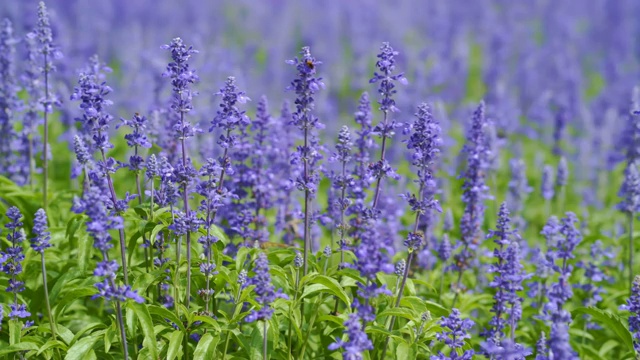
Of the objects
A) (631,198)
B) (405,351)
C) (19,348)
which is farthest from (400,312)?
(631,198)

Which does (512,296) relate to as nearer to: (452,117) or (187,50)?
(187,50)

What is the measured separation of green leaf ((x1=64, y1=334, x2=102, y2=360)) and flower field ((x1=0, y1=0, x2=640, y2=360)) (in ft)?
0.05

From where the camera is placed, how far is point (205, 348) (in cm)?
595

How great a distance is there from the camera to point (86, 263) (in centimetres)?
657

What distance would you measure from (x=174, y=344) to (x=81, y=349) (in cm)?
76

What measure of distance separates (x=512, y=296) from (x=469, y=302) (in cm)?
115

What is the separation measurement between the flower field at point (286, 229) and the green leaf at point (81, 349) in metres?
0.02

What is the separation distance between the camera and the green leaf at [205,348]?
5914 millimetres

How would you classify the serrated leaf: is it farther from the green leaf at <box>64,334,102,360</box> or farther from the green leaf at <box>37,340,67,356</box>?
the green leaf at <box>37,340,67,356</box>

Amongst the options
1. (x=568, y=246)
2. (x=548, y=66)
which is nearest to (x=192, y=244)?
(x=568, y=246)

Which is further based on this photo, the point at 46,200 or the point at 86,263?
the point at 46,200

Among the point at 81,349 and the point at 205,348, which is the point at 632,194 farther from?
the point at 81,349

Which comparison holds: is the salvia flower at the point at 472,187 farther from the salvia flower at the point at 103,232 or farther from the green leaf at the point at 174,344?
the salvia flower at the point at 103,232

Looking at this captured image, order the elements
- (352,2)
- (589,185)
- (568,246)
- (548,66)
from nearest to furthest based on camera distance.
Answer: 1. (568,246)
2. (589,185)
3. (548,66)
4. (352,2)
